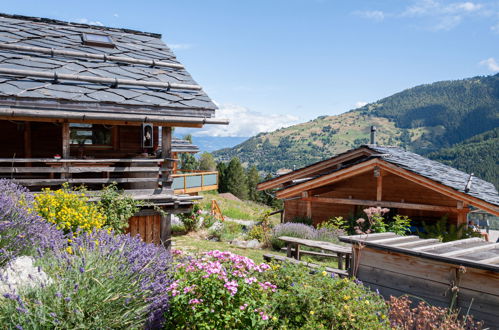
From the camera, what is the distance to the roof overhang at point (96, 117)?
819 cm

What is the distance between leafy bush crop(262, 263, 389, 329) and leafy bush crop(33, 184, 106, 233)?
370cm

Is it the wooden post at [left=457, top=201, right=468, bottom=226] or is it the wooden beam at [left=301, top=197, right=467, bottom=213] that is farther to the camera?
the wooden beam at [left=301, top=197, right=467, bottom=213]

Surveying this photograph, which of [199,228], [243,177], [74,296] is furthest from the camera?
[243,177]

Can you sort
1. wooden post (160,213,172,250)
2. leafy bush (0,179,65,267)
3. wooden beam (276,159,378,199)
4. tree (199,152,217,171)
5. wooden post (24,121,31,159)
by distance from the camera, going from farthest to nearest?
tree (199,152,217,171)
wooden beam (276,159,378,199)
wooden post (24,121,31,159)
wooden post (160,213,172,250)
leafy bush (0,179,65,267)

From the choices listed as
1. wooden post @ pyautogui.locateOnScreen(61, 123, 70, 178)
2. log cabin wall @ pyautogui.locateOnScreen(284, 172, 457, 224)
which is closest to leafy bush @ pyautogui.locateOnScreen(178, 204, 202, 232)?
log cabin wall @ pyautogui.locateOnScreen(284, 172, 457, 224)

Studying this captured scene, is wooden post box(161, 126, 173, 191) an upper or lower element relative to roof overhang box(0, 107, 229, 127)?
lower

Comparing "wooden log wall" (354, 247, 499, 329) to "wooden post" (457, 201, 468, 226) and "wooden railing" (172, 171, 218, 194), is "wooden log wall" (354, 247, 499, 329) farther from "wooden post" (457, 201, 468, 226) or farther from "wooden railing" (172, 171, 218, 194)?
"wooden railing" (172, 171, 218, 194)

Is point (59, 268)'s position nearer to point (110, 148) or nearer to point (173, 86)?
point (173, 86)

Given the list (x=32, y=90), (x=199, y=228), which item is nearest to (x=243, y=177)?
(x=199, y=228)

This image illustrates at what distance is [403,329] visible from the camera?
5.11m

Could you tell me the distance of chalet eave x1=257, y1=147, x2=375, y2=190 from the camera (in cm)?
1777

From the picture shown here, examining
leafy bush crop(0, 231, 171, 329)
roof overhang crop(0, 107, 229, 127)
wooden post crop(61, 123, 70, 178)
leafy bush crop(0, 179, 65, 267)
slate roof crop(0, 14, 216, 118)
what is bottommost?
leafy bush crop(0, 231, 171, 329)

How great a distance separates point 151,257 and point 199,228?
11.9 meters

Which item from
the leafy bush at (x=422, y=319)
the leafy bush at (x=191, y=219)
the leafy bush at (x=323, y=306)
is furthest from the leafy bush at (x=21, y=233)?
the leafy bush at (x=191, y=219)
